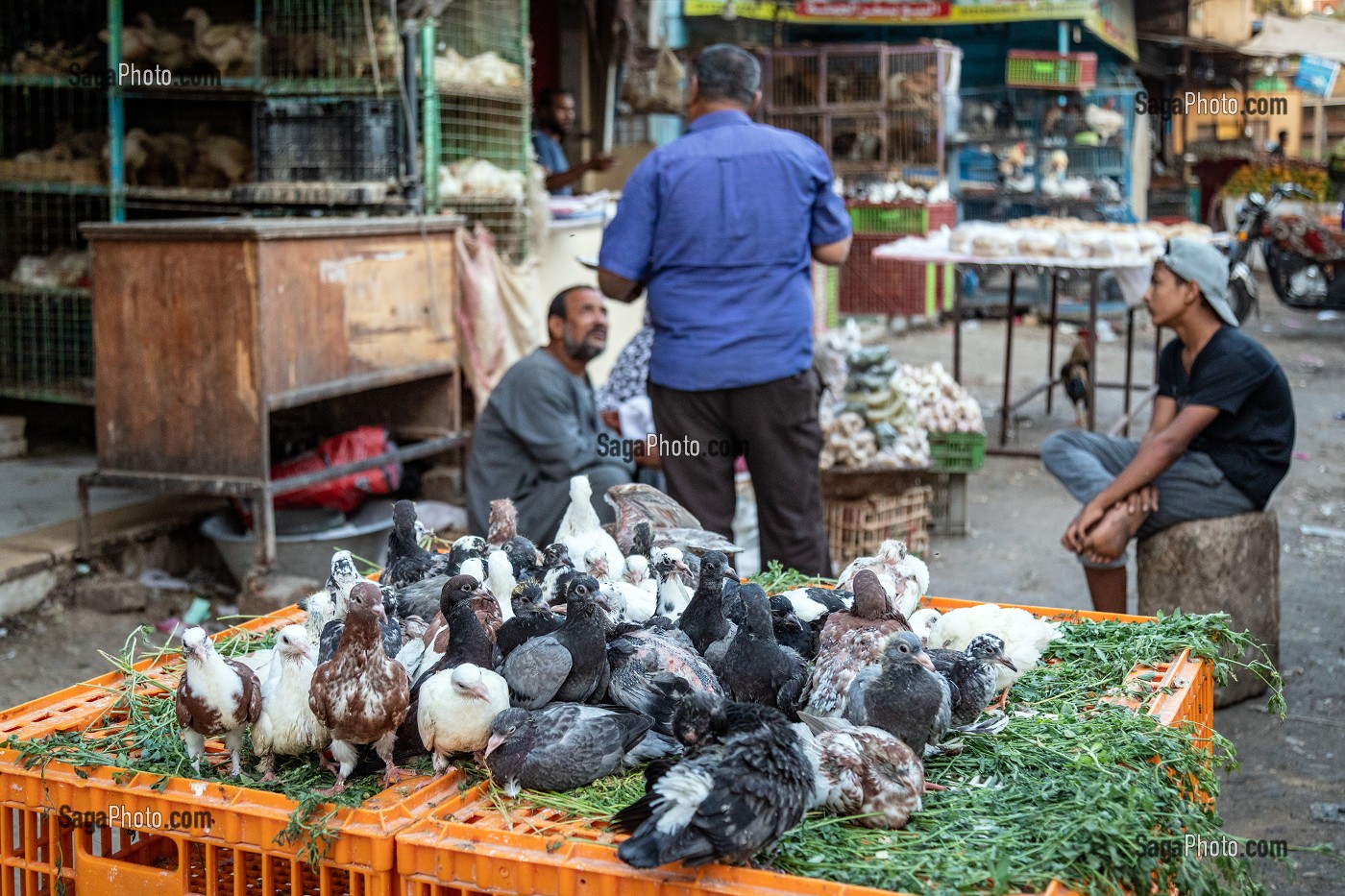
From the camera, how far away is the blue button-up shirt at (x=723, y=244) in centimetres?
502

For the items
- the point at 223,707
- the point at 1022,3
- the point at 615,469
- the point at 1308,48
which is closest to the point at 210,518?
the point at 615,469

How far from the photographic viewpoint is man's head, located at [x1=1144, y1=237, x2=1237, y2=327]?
4.99 meters

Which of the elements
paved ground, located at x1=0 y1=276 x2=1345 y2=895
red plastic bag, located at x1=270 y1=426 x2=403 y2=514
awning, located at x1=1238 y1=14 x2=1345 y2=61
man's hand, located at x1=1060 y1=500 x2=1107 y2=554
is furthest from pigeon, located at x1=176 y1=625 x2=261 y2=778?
awning, located at x1=1238 y1=14 x2=1345 y2=61

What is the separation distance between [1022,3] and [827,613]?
49.0 feet

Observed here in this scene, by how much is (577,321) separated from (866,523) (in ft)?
7.55

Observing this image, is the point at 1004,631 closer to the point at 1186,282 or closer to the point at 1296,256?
the point at 1186,282

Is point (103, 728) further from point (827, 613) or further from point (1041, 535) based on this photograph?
point (1041, 535)

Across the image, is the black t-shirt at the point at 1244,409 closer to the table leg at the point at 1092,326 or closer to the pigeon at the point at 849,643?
the pigeon at the point at 849,643

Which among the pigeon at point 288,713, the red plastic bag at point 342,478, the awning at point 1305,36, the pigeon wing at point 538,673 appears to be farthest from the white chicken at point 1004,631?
the awning at point 1305,36

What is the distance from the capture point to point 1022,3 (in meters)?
16.3

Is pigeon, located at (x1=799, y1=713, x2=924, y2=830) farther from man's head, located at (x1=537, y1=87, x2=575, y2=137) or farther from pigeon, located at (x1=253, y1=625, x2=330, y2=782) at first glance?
man's head, located at (x1=537, y1=87, x2=575, y2=137)

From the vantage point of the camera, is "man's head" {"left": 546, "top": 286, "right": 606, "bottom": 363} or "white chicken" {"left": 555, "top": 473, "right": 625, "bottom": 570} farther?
"man's head" {"left": 546, "top": 286, "right": 606, "bottom": 363}

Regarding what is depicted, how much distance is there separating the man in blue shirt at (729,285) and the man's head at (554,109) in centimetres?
509

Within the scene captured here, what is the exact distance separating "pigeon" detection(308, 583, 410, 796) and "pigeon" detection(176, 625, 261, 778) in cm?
Answer: 14
